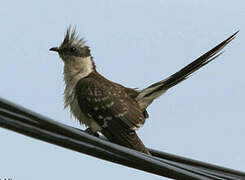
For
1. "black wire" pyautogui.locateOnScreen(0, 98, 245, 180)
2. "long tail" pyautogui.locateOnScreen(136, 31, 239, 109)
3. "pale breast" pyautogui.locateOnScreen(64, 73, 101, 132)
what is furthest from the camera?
"pale breast" pyautogui.locateOnScreen(64, 73, 101, 132)

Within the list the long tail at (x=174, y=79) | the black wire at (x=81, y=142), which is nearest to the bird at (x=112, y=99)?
the long tail at (x=174, y=79)

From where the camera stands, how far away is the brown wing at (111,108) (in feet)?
16.5

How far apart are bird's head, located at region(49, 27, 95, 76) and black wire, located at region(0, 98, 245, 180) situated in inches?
130

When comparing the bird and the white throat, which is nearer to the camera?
the bird

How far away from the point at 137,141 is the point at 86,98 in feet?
2.78

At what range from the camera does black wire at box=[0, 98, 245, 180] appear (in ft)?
7.83

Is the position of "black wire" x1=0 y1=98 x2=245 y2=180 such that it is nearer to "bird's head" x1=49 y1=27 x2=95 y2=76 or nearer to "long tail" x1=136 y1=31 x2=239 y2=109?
"long tail" x1=136 y1=31 x2=239 y2=109

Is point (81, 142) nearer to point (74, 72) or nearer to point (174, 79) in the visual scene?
point (174, 79)

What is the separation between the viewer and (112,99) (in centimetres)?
538

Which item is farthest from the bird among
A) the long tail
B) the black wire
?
the black wire

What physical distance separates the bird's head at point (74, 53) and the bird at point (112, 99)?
0.04 ft

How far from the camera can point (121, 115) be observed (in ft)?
17.0

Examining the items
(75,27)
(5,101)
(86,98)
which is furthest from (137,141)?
(5,101)

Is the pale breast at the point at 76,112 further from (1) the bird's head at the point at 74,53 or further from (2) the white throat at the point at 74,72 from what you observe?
(1) the bird's head at the point at 74,53
